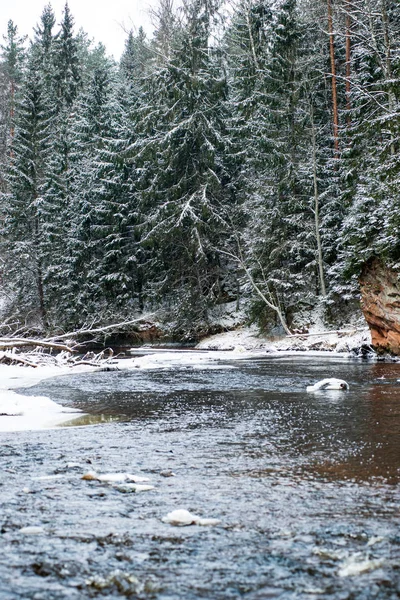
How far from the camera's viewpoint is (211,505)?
151 inches

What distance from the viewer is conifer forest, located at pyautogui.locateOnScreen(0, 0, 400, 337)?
24.5m

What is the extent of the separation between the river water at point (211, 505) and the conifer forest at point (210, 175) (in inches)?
523

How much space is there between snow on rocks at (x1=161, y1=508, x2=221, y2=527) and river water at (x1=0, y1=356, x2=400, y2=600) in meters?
0.06

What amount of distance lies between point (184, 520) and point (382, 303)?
15539mm

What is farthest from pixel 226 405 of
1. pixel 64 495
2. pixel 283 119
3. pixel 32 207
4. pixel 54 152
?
pixel 54 152

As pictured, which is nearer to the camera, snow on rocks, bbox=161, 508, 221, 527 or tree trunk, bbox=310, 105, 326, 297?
snow on rocks, bbox=161, 508, 221, 527

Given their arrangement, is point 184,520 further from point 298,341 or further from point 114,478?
point 298,341

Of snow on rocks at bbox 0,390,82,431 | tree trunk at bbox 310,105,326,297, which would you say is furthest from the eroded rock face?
snow on rocks at bbox 0,390,82,431

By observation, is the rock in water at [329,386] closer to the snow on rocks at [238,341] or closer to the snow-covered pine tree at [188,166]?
the snow on rocks at [238,341]

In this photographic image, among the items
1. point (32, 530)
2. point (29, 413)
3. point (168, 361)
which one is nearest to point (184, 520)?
point (32, 530)

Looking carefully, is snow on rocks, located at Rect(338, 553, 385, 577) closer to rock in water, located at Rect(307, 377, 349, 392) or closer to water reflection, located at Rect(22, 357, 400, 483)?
water reflection, located at Rect(22, 357, 400, 483)

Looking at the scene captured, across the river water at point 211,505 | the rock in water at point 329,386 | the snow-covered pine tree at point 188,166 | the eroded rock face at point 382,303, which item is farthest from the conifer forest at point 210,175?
the river water at point 211,505

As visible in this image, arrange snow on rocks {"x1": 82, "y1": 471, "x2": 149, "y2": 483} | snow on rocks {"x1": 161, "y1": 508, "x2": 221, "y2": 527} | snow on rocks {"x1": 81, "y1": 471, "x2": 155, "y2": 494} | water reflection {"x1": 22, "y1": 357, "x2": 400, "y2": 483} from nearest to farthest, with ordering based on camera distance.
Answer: snow on rocks {"x1": 161, "y1": 508, "x2": 221, "y2": 527}
snow on rocks {"x1": 81, "y1": 471, "x2": 155, "y2": 494}
snow on rocks {"x1": 82, "y1": 471, "x2": 149, "y2": 483}
water reflection {"x1": 22, "y1": 357, "x2": 400, "y2": 483}

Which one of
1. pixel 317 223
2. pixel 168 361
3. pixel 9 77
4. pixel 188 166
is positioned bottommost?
pixel 168 361
